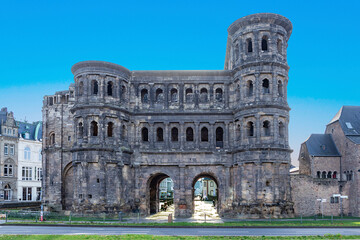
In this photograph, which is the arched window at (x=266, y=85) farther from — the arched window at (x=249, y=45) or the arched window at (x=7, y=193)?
the arched window at (x=7, y=193)

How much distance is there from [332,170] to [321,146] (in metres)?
3.46

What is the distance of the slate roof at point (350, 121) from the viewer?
48331 mm

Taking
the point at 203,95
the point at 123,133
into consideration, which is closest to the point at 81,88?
the point at 123,133

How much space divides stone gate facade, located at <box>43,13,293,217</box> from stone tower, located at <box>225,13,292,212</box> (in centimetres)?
11

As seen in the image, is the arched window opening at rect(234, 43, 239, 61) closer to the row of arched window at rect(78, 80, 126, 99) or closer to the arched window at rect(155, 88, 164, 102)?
the arched window at rect(155, 88, 164, 102)

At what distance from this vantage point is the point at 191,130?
4706 centimetres

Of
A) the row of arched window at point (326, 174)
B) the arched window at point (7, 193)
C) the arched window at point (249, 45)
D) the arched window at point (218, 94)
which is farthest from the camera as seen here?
the arched window at point (7, 193)

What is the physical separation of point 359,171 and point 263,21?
21134mm

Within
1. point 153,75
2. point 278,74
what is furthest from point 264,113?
point 153,75

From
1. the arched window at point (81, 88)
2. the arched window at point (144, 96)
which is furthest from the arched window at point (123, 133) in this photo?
the arched window at point (81, 88)

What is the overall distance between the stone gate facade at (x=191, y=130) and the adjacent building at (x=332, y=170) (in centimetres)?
441

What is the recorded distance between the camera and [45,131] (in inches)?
2019

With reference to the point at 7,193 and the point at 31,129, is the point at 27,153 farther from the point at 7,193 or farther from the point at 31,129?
the point at 7,193

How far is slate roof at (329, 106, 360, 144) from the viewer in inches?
1903
